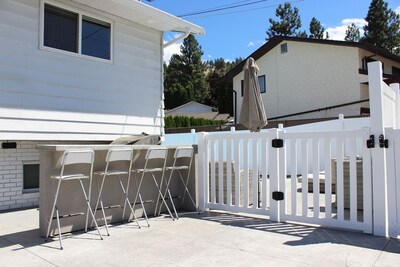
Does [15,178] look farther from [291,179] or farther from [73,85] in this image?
[291,179]

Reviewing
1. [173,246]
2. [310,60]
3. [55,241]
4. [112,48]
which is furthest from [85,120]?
[310,60]

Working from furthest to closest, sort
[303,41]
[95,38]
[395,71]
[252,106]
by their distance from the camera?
[395,71], [303,41], [95,38], [252,106]

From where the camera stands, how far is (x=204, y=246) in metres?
4.20

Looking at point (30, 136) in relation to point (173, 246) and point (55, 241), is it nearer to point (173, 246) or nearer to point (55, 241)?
point (55, 241)

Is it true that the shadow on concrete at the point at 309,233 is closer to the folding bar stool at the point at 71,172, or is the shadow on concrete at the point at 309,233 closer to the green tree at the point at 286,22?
the folding bar stool at the point at 71,172

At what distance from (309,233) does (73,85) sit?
507 cm

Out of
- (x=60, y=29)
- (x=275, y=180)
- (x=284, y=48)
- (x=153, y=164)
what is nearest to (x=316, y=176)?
(x=275, y=180)

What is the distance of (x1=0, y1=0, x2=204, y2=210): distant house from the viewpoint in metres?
6.21

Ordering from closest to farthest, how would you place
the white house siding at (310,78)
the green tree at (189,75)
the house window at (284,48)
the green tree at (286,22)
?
the white house siding at (310,78) → the house window at (284,48) → the green tree at (286,22) → the green tree at (189,75)

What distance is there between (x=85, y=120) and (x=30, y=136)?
115 cm

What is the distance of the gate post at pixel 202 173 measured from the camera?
6.21m

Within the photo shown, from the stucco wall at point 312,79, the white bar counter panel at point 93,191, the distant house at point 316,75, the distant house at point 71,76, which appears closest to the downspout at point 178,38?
the distant house at point 71,76

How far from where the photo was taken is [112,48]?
7.74 metres

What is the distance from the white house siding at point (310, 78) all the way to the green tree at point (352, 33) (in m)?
20.2
